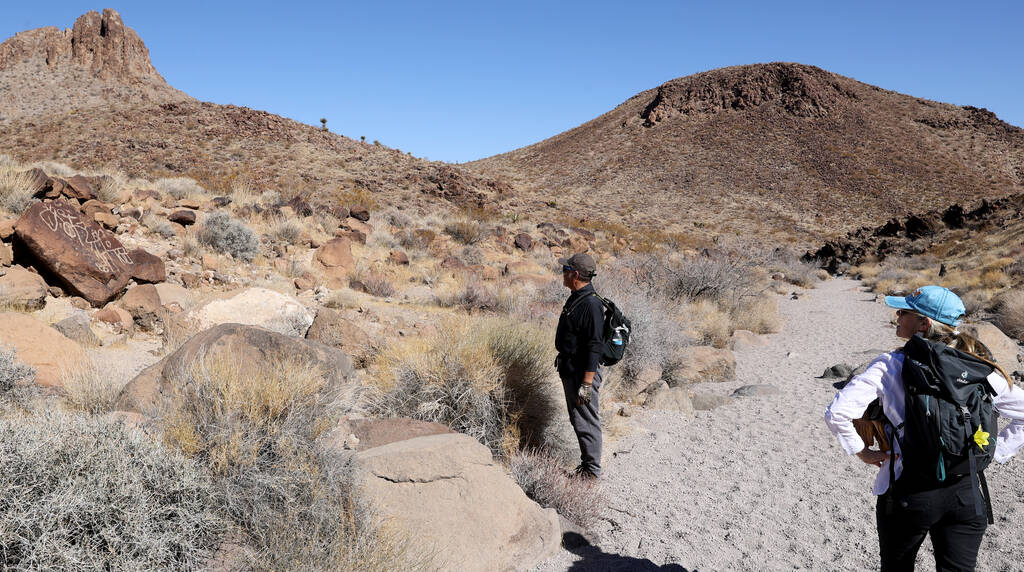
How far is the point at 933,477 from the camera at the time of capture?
1.97 m

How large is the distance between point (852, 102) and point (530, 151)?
118ft

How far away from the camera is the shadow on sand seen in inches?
130

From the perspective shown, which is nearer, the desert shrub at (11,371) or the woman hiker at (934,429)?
the woman hiker at (934,429)

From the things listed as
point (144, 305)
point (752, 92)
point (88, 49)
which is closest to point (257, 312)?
point (144, 305)

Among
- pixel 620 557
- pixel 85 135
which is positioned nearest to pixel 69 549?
pixel 620 557

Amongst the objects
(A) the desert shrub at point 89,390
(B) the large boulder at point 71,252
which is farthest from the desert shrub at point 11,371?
(B) the large boulder at point 71,252

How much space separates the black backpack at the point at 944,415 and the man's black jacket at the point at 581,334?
203cm

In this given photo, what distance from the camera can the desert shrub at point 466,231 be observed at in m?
16.5

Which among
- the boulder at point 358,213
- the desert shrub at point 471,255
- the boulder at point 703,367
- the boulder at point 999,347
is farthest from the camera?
the boulder at point 358,213

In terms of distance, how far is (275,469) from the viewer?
2.60m

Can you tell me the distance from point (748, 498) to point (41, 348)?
5916 millimetres

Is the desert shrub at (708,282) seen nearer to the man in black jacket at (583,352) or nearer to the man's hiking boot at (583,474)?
the man's hiking boot at (583,474)

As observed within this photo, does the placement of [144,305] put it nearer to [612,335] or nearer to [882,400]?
[612,335]

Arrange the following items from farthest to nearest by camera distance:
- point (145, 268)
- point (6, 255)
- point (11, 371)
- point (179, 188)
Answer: point (179, 188), point (145, 268), point (6, 255), point (11, 371)
